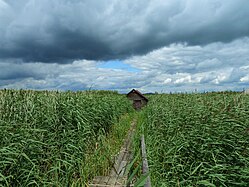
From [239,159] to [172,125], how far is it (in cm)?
219

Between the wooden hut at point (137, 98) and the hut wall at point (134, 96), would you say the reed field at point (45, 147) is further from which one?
the hut wall at point (134, 96)

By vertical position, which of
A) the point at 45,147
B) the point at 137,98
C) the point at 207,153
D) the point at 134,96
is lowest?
the point at 207,153

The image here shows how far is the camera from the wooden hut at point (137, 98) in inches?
1370

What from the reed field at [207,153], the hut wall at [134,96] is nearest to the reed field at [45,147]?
the reed field at [207,153]

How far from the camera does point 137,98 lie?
115ft

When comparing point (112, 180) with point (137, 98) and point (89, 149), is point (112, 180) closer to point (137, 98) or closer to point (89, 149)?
point (89, 149)

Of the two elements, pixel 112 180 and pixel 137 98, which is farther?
pixel 137 98

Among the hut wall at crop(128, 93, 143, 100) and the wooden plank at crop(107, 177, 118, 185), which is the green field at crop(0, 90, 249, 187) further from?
the hut wall at crop(128, 93, 143, 100)

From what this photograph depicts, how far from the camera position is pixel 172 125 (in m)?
6.57

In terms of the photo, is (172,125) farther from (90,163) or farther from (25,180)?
(25,180)

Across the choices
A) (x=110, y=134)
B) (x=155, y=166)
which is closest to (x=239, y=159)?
(x=155, y=166)

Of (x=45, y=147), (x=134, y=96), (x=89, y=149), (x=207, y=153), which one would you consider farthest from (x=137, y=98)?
(x=45, y=147)

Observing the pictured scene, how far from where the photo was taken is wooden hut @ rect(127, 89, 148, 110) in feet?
114

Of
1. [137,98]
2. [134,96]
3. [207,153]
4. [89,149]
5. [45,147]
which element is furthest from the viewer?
[134,96]
